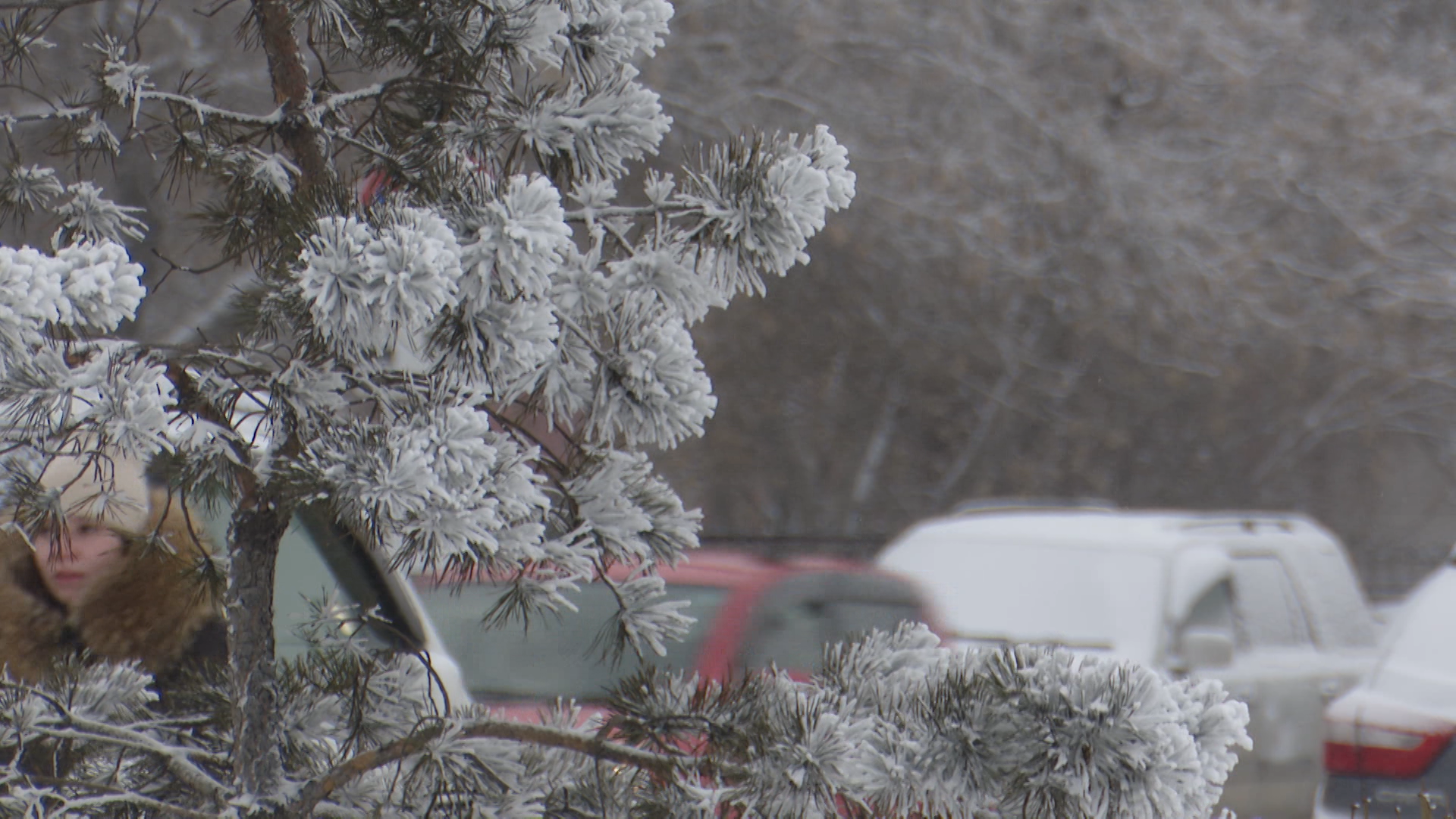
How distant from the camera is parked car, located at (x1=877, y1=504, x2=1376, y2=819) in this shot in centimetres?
731

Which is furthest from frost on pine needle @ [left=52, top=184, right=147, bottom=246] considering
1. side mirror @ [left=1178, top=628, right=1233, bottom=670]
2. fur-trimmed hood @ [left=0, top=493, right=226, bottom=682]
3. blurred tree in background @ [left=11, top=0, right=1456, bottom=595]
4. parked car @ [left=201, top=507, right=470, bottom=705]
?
blurred tree in background @ [left=11, top=0, right=1456, bottom=595]

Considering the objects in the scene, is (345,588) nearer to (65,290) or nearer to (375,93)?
(375,93)

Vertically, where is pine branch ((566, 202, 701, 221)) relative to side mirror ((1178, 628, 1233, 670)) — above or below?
above

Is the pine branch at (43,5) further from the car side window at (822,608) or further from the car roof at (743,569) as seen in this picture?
the car roof at (743,569)

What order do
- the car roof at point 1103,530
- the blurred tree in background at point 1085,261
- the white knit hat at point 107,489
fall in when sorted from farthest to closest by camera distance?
the blurred tree in background at point 1085,261, the car roof at point 1103,530, the white knit hat at point 107,489

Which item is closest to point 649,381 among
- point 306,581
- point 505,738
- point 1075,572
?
point 505,738

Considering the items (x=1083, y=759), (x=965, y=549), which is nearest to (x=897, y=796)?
(x=1083, y=759)

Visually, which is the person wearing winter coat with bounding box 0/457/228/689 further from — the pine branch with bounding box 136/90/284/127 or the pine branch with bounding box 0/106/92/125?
the pine branch with bounding box 136/90/284/127

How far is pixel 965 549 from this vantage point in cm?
811

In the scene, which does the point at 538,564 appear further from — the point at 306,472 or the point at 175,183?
the point at 175,183

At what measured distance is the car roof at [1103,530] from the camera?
780cm

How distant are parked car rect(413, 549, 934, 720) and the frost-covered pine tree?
10.5 ft

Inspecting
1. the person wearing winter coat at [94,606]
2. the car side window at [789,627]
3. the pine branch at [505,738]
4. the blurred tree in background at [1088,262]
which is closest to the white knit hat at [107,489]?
the person wearing winter coat at [94,606]

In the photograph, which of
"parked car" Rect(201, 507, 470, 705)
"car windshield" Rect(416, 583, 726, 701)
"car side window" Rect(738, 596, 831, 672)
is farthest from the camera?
"car side window" Rect(738, 596, 831, 672)
